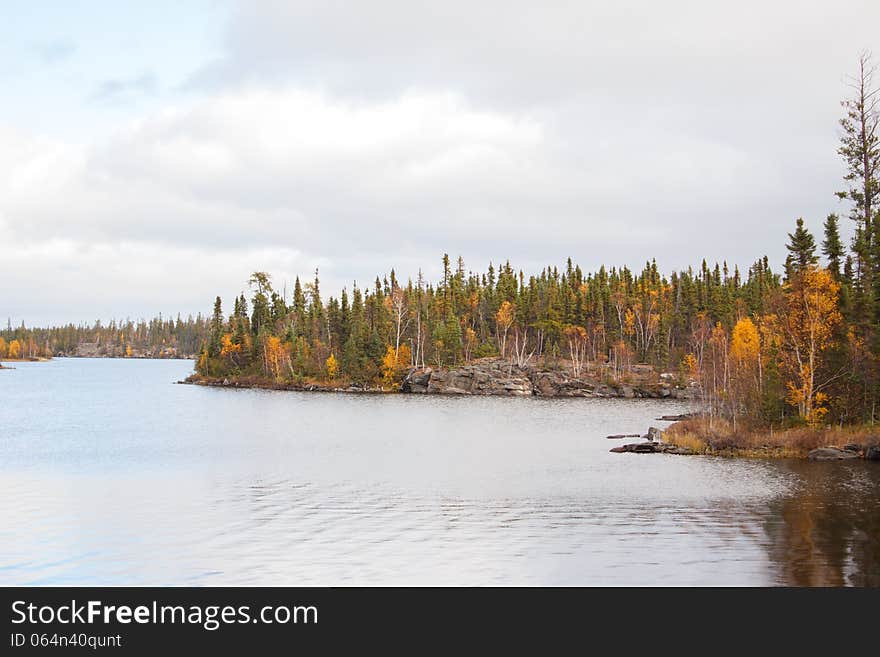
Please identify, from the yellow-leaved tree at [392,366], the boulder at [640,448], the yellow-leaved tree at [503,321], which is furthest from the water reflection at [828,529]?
the yellow-leaved tree at [503,321]

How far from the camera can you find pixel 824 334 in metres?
54.7

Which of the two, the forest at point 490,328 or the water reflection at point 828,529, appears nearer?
the water reflection at point 828,529

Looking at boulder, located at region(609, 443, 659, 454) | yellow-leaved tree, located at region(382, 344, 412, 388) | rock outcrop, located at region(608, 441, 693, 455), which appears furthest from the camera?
yellow-leaved tree, located at region(382, 344, 412, 388)

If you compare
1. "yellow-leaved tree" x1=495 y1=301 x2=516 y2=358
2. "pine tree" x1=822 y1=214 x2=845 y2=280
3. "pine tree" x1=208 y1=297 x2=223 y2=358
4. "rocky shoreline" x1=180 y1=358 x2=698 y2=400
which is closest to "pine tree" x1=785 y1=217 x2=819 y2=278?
"pine tree" x1=822 y1=214 x2=845 y2=280

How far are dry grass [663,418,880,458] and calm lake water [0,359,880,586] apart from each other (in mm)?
2610

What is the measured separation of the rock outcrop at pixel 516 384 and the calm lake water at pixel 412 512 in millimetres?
72395

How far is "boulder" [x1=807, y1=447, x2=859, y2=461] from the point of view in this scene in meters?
49.1

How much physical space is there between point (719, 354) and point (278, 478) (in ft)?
156

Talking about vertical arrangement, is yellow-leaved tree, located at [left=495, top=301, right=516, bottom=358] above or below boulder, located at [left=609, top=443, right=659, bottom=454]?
above

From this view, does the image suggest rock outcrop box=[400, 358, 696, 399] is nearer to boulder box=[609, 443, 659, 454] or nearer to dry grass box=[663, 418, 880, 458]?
boulder box=[609, 443, 659, 454]

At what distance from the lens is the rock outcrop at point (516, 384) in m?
140

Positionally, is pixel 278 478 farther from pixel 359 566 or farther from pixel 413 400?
pixel 413 400

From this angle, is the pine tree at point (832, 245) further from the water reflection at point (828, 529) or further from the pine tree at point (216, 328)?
the pine tree at point (216, 328)
